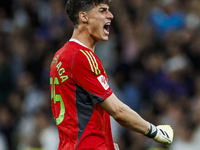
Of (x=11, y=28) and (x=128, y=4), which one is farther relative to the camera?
(x=11, y=28)

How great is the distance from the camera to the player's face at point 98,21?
3.38m

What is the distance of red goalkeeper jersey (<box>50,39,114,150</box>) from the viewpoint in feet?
10.2

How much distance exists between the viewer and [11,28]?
10.0 m

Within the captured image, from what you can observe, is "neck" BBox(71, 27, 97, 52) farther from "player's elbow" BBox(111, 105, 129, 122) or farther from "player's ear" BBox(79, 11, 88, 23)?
"player's elbow" BBox(111, 105, 129, 122)

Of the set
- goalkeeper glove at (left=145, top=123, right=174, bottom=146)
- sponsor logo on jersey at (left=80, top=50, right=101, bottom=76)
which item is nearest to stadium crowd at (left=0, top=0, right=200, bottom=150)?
goalkeeper glove at (left=145, top=123, right=174, bottom=146)

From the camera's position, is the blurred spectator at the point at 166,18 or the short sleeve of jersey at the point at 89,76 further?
the blurred spectator at the point at 166,18

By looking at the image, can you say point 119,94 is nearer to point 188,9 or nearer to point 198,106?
point 198,106

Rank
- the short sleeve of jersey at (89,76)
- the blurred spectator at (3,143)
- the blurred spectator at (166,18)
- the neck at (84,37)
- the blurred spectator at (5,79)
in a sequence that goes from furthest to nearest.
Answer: the blurred spectator at (5,79) → the blurred spectator at (166,18) → the blurred spectator at (3,143) → the neck at (84,37) → the short sleeve of jersey at (89,76)

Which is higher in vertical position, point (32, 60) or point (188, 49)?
point (188, 49)

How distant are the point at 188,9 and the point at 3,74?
4.84m

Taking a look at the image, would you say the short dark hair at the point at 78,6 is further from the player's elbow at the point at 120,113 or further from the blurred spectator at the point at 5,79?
the blurred spectator at the point at 5,79

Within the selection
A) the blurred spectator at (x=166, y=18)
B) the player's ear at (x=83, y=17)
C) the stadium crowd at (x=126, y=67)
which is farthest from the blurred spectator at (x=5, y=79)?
the player's ear at (x=83, y=17)

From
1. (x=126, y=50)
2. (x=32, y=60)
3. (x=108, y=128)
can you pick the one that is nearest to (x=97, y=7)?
(x=108, y=128)

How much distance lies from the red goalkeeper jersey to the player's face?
225mm
